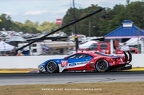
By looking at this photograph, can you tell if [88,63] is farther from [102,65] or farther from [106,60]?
[106,60]

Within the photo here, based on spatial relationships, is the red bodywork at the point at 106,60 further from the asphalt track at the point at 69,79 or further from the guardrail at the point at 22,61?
the guardrail at the point at 22,61

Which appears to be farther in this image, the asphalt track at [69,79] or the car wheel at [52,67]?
the car wheel at [52,67]

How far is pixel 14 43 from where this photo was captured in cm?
4584

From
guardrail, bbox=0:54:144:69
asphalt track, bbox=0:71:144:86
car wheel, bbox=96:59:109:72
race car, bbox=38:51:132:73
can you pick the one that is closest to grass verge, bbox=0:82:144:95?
asphalt track, bbox=0:71:144:86

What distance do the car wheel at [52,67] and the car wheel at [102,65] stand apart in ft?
6.97

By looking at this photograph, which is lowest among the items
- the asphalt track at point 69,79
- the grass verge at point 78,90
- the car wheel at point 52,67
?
the grass verge at point 78,90

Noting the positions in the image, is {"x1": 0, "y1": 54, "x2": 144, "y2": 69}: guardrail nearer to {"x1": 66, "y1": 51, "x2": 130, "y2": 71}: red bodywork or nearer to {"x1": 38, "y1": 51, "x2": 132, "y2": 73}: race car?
{"x1": 38, "y1": 51, "x2": 132, "y2": 73}: race car

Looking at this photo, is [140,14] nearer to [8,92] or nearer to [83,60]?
[83,60]

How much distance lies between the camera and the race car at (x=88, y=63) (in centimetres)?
1892

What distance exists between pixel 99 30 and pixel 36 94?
80.5 metres

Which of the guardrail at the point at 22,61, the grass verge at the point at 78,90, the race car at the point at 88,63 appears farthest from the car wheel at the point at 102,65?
the grass verge at the point at 78,90

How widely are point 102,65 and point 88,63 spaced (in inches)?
28.7

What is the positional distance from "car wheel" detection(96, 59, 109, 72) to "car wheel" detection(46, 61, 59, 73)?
6.97 ft

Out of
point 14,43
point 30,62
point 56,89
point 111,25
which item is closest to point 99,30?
point 111,25
